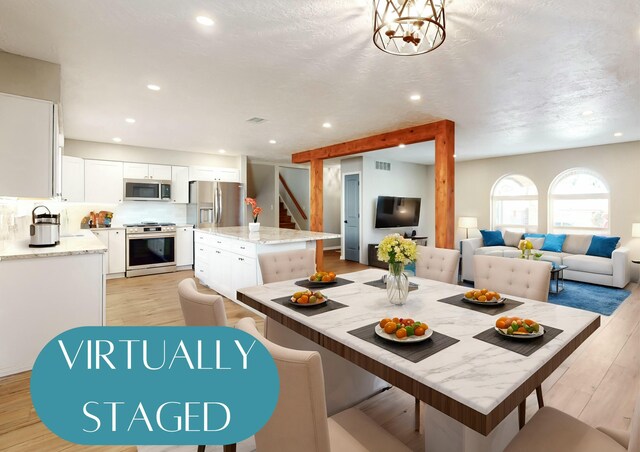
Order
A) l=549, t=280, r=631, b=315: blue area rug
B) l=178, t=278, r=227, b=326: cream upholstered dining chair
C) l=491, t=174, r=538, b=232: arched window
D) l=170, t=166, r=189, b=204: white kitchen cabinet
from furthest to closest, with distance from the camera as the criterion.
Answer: l=491, t=174, r=538, b=232: arched window → l=170, t=166, r=189, b=204: white kitchen cabinet → l=549, t=280, r=631, b=315: blue area rug → l=178, t=278, r=227, b=326: cream upholstered dining chair

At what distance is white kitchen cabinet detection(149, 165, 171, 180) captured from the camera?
659 centimetres

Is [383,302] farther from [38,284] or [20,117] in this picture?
[20,117]

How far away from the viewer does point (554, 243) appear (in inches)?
251

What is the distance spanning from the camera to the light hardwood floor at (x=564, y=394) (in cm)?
192

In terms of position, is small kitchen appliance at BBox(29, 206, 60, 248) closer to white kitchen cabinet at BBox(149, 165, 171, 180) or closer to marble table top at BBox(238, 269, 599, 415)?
marble table top at BBox(238, 269, 599, 415)

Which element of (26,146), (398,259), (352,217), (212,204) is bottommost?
(398,259)

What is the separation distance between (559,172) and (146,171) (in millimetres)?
8183

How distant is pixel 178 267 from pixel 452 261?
570cm

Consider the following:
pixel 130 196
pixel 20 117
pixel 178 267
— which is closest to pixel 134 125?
pixel 130 196

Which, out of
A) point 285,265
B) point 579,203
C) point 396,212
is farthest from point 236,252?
point 579,203

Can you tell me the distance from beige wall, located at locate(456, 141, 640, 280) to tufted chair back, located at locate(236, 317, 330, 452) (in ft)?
24.1

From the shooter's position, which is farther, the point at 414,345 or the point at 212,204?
the point at 212,204

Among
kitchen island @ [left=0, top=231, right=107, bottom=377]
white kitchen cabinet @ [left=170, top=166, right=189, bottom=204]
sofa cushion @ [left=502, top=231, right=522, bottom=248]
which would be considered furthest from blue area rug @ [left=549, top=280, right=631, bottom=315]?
white kitchen cabinet @ [left=170, top=166, right=189, bottom=204]

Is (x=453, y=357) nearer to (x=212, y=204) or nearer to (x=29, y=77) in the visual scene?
(x=29, y=77)
